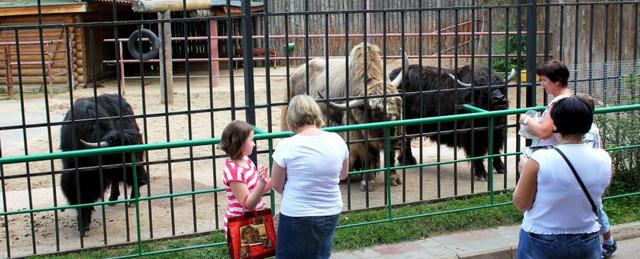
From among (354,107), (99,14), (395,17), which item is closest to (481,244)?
(354,107)

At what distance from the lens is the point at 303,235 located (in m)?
4.50

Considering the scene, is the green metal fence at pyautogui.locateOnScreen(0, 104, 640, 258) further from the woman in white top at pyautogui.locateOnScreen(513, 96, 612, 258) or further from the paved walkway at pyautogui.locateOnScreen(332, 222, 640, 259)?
the woman in white top at pyautogui.locateOnScreen(513, 96, 612, 258)

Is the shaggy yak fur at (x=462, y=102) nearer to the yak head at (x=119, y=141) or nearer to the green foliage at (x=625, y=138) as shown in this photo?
the green foliage at (x=625, y=138)

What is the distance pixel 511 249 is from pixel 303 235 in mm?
2846

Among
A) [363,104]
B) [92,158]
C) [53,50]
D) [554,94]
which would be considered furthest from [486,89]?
[53,50]

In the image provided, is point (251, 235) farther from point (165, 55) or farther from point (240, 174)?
point (165, 55)

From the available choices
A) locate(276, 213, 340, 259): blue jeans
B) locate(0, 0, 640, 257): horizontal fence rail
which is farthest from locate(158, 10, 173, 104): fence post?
locate(276, 213, 340, 259): blue jeans

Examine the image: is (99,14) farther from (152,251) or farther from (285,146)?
(285,146)

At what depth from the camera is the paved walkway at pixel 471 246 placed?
21.4 ft

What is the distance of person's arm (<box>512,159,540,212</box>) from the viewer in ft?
12.8

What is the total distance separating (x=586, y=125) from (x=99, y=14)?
21229 millimetres

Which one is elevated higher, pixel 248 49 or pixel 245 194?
pixel 248 49

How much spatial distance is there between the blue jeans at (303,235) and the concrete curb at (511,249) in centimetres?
228

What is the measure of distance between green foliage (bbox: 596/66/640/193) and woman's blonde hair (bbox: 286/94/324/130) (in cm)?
440
